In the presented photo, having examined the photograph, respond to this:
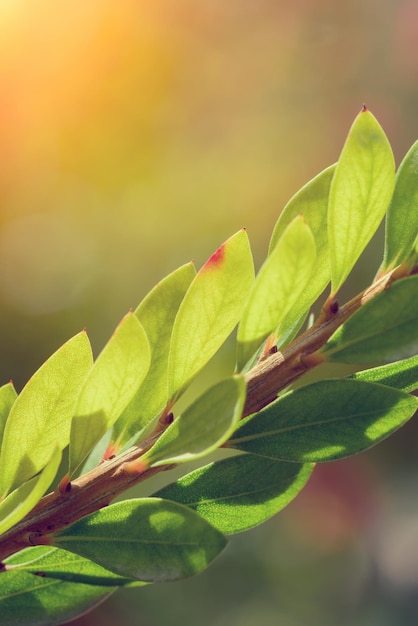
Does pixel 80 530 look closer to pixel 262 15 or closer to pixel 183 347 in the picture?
pixel 183 347

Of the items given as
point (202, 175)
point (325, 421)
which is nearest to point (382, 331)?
point (325, 421)

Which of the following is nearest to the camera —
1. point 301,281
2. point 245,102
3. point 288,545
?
point 301,281

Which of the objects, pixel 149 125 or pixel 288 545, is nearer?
pixel 288 545

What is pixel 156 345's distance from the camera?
19cm

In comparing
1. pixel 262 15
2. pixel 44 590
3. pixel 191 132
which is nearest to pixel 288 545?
pixel 191 132

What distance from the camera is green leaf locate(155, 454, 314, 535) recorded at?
0.17 meters

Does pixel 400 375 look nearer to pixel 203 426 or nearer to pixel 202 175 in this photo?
pixel 203 426

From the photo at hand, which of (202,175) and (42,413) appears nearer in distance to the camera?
(42,413)

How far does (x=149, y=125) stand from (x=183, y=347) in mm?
1692

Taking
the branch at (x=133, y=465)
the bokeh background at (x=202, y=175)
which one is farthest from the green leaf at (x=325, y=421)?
the bokeh background at (x=202, y=175)

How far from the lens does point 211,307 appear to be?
6.3 inches

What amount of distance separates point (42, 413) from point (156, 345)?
4 centimetres

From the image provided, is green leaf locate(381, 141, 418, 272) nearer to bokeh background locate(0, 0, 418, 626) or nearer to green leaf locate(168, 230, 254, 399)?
green leaf locate(168, 230, 254, 399)

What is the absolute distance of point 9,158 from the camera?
1.69 meters
